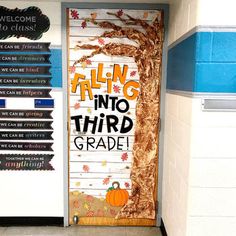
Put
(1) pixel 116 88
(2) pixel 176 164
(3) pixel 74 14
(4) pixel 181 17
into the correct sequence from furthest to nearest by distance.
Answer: (1) pixel 116 88
(3) pixel 74 14
(2) pixel 176 164
(4) pixel 181 17

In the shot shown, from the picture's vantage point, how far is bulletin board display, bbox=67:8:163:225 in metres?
2.64

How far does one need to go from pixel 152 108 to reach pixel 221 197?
3.82 ft

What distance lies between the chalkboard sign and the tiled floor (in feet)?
6.32

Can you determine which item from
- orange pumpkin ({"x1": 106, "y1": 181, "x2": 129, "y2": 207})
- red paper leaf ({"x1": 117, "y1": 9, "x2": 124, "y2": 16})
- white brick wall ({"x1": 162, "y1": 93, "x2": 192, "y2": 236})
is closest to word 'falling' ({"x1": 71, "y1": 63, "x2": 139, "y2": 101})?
white brick wall ({"x1": 162, "y1": 93, "x2": 192, "y2": 236})

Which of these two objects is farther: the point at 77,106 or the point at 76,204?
the point at 76,204

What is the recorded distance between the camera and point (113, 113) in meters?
2.75

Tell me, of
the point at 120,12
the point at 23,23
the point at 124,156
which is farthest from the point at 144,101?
the point at 23,23

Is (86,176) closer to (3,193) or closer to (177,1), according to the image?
(3,193)

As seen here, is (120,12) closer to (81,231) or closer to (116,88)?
(116,88)

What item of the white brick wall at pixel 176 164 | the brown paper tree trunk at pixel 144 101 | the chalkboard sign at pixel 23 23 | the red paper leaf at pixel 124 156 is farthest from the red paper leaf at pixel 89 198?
the chalkboard sign at pixel 23 23

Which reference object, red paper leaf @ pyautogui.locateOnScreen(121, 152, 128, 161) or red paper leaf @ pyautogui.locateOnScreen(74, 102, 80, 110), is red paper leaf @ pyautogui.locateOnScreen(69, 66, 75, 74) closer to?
red paper leaf @ pyautogui.locateOnScreen(74, 102, 80, 110)

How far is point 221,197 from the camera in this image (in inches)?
73.0

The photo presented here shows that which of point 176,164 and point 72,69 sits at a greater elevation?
point 72,69

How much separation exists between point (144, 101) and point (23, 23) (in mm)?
1382
